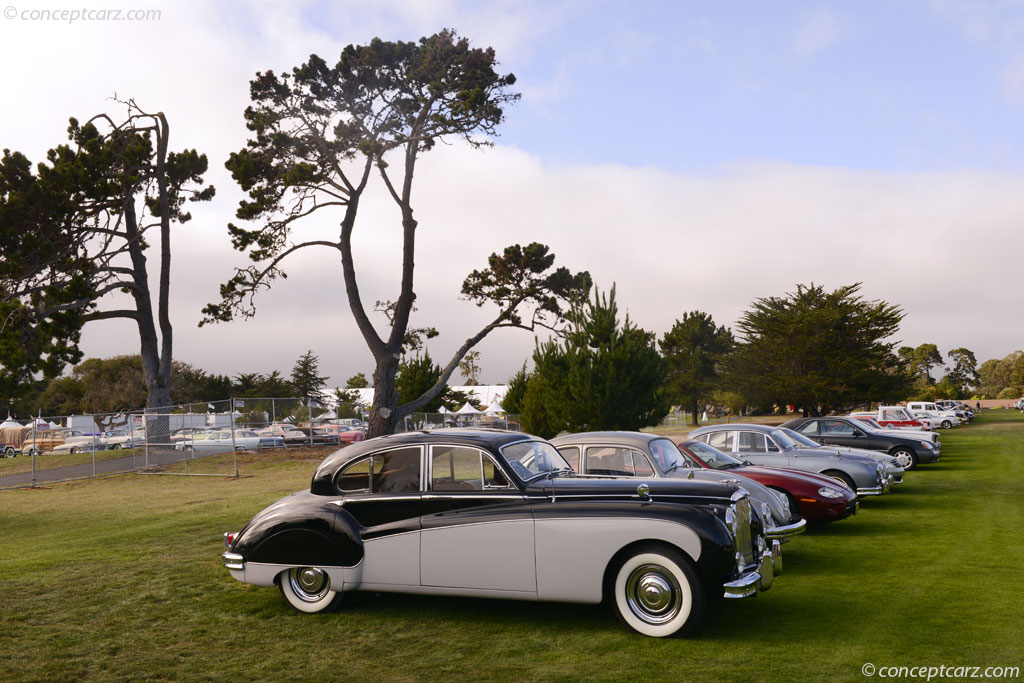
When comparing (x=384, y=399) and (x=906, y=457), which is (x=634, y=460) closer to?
(x=906, y=457)

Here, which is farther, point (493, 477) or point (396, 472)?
point (396, 472)

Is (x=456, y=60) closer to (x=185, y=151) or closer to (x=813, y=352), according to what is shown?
(x=185, y=151)

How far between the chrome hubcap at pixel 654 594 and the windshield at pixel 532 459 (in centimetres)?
132

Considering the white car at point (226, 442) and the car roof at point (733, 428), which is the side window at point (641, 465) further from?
the white car at point (226, 442)

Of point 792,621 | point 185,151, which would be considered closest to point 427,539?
point 792,621

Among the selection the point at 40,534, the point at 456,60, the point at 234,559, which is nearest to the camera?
the point at 234,559

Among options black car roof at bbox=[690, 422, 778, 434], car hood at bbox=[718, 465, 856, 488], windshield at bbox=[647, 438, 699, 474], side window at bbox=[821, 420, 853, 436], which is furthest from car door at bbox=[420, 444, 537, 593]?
side window at bbox=[821, 420, 853, 436]

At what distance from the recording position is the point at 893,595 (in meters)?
8.06

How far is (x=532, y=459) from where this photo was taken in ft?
25.5

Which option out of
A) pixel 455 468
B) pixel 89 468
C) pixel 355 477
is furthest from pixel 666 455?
pixel 89 468

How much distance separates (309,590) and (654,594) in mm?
3298

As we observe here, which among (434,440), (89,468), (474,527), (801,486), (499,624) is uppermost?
(434,440)

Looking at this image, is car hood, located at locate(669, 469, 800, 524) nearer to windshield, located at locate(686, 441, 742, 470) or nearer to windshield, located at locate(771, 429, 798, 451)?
windshield, located at locate(686, 441, 742, 470)

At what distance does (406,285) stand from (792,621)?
3260 centimetres
